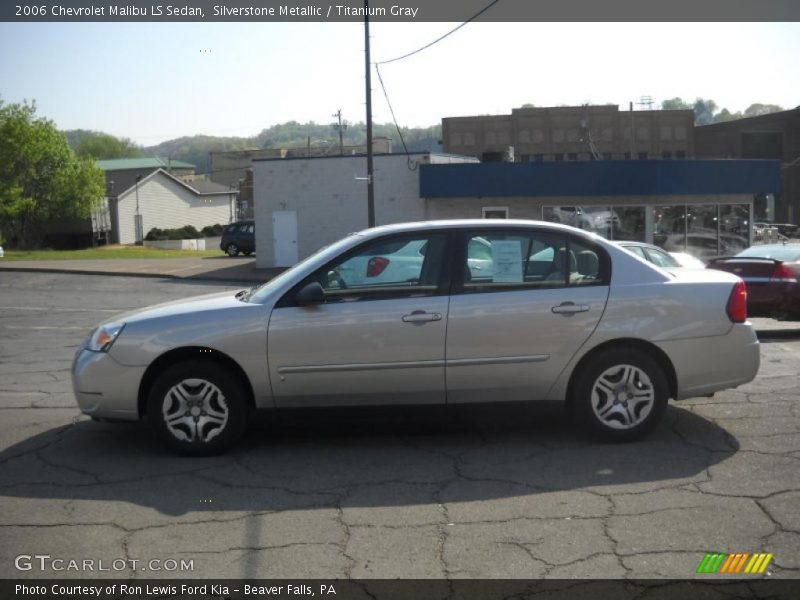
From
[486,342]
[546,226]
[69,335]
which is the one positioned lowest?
[69,335]

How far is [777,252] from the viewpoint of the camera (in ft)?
47.5

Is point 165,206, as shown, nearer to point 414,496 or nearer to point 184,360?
point 184,360

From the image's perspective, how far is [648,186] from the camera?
30.3 meters

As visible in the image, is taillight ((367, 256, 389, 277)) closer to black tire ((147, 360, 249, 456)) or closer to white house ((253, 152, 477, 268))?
black tire ((147, 360, 249, 456))

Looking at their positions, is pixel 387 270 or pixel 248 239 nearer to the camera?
pixel 387 270

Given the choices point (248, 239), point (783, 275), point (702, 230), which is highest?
point (783, 275)

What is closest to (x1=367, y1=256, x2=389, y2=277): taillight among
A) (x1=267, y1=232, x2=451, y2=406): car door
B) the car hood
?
(x1=267, y1=232, x2=451, y2=406): car door

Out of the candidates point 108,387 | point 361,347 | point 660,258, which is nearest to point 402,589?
point 361,347

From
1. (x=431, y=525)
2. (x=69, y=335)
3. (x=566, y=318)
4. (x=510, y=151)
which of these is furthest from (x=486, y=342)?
(x=510, y=151)

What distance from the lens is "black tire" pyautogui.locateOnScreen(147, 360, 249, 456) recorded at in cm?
636

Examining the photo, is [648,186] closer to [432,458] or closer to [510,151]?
[510,151]

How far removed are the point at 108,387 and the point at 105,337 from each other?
1.21 feet

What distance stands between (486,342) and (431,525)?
1.73 meters

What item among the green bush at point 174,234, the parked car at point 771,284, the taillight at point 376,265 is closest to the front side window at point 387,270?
the taillight at point 376,265
